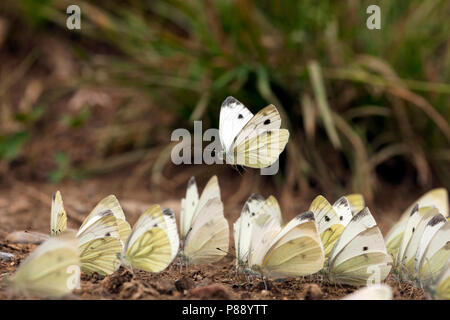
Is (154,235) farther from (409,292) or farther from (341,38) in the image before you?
(341,38)

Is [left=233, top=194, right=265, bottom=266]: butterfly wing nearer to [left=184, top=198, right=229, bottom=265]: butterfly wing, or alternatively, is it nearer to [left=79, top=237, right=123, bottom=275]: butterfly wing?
[left=184, top=198, right=229, bottom=265]: butterfly wing

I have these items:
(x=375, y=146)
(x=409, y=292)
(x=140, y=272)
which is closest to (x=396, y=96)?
(x=375, y=146)

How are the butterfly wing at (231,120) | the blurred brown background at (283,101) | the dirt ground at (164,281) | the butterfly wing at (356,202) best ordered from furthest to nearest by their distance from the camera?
the blurred brown background at (283,101), the butterfly wing at (356,202), the butterfly wing at (231,120), the dirt ground at (164,281)

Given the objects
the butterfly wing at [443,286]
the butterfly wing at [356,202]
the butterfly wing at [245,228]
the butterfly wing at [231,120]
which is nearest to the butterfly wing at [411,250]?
the butterfly wing at [443,286]

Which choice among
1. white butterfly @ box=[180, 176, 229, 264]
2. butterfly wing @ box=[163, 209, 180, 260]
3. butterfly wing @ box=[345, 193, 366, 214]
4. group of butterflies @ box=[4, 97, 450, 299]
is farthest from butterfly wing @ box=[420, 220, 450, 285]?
butterfly wing @ box=[163, 209, 180, 260]

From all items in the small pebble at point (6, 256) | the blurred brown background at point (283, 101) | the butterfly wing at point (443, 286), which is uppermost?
the blurred brown background at point (283, 101)

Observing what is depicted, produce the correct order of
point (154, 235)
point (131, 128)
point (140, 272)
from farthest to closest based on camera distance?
1. point (131, 128)
2. point (140, 272)
3. point (154, 235)

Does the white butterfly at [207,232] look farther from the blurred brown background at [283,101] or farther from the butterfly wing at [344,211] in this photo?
the blurred brown background at [283,101]
